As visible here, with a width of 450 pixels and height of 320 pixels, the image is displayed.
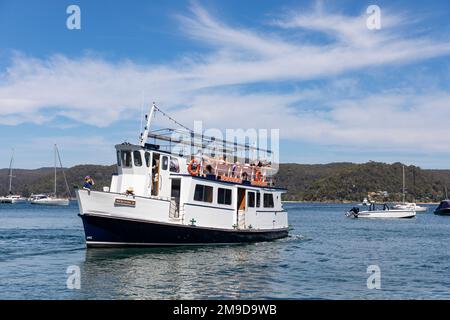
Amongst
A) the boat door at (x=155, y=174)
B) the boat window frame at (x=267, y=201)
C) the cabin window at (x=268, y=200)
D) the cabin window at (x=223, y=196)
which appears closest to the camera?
the boat door at (x=155, y=174)

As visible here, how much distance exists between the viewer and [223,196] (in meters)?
32.8

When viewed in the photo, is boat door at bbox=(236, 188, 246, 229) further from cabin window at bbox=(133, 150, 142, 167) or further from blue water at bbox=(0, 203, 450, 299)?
cabin window at bbox=(133, 150, 142, 167)

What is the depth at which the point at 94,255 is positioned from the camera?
89.8ft

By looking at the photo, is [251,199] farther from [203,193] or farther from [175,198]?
[175,198]

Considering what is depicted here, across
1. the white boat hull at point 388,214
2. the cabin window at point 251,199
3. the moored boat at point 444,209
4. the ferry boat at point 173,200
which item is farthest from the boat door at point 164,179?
the moored boat at point 444,209

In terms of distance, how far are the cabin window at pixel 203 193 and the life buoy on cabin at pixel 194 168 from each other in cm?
90

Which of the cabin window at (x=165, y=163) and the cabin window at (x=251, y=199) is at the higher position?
the cabin window at (x=165, y=163)

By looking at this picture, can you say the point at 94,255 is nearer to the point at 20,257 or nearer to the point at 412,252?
the point at 20,257

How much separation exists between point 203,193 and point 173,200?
1.89 m

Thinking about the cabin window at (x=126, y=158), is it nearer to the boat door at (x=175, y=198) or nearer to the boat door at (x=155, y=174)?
the boat door at (x=155, y=174)

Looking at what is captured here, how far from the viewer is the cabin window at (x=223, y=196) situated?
107ft
